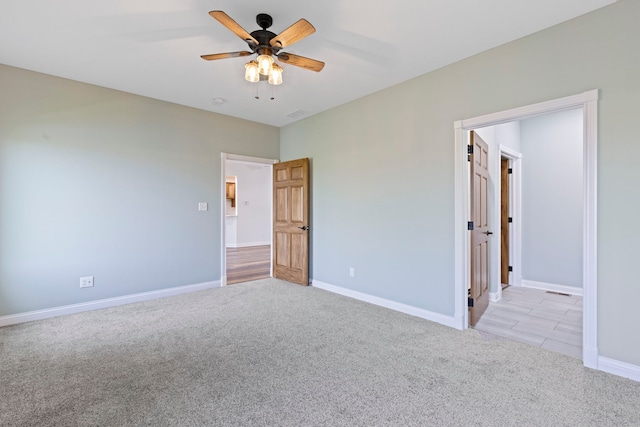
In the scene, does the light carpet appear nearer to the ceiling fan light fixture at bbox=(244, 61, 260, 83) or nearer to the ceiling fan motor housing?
the ceiling fan light fixture at bbox=(244, 61, 260, 83)

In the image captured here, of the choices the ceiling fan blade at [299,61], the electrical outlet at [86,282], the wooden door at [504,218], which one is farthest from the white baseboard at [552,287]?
the electrical outlet at [86,282]

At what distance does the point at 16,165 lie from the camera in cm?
314

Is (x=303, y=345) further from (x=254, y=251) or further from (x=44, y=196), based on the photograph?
(x=254, y=251)

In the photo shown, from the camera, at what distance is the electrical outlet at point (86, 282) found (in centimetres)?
351

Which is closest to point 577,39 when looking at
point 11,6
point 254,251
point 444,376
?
point 444,376

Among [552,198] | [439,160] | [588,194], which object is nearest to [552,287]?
[552,198]

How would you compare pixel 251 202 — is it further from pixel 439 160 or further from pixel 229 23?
pixel 229 23

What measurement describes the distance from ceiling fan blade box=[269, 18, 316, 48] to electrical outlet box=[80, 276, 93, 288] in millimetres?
3500

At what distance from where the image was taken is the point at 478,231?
10.8 ft

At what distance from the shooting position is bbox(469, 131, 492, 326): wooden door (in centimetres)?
310

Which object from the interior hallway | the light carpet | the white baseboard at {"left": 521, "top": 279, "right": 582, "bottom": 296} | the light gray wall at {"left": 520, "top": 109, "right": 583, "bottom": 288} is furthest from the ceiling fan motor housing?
the white baseboard at {"left": 521, "top": 279, "right": 582, "bottom": 296}

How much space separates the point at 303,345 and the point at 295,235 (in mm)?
2404

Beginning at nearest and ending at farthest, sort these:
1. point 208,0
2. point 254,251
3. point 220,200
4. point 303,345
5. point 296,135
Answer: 1. point 208,0
2. point 303,345
3. point 220,200
4. point 296,135
5. point 254,251

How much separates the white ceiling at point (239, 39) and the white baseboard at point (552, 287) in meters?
3.80
